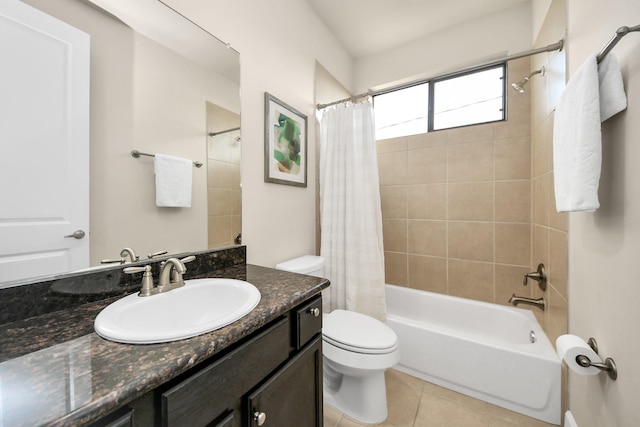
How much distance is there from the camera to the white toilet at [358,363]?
1275 mm

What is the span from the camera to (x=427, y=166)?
2248mm

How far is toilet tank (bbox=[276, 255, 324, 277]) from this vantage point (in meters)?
1.57

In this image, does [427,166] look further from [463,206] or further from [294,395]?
[294,395]

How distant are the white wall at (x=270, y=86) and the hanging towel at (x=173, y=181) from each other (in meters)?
0.33

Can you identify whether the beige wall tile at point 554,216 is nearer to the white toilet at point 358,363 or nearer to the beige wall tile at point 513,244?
the beige wall tile at point 513,244

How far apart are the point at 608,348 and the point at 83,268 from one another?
1850mm

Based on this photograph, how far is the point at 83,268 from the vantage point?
0.80 m

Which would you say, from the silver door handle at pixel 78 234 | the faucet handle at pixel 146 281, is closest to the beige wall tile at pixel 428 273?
the faucet handle at pixel 146 281

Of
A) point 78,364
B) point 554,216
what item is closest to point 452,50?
point 554,216

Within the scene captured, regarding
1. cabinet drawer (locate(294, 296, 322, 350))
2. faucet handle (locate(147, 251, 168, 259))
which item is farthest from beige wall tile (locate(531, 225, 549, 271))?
faucet handle (locate(147, 251, 168, 259))

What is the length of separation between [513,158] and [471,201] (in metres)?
0.43

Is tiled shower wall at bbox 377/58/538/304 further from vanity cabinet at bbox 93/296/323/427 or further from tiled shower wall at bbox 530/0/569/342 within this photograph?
vanity cabinet at bbox 93/296/323/427

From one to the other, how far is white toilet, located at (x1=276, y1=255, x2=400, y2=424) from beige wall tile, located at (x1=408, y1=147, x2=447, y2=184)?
1.39 metres

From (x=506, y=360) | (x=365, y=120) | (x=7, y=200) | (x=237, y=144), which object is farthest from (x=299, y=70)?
(x=506, y=360)
